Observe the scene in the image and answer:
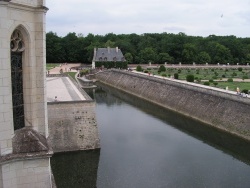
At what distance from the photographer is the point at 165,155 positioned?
1809 cm

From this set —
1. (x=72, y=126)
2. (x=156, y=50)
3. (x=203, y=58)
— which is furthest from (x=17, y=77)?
(x=156, y=50)

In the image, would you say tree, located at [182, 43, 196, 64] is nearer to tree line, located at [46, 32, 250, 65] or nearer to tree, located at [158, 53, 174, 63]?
tree line, located at [46, 32, 250, 65]

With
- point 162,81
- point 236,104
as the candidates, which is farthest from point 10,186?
point 162,81

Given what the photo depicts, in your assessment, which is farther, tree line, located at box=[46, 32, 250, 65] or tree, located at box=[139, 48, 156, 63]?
tree line, located at box=[46, 32, 250, 65]

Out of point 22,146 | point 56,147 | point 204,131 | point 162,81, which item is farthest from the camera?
point 162,81

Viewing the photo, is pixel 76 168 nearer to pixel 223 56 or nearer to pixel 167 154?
pixel 167 154

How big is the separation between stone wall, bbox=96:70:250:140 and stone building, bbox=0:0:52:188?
16604mm

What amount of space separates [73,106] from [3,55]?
1158cm

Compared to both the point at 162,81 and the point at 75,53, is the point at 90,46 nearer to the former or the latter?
the point at 75,53

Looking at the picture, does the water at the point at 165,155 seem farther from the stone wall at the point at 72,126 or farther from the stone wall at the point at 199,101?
the stone wall at the point at 199,101

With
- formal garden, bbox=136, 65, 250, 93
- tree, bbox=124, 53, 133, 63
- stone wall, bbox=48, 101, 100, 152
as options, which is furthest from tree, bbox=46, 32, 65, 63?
stone wall, bbox=48, 101, 100, 152

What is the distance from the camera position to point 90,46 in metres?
78.5

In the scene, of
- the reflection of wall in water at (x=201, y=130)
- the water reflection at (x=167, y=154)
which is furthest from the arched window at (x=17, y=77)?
the reflection of wall in water at (x=201, y=130)

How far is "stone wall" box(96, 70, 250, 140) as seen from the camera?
902 inches
